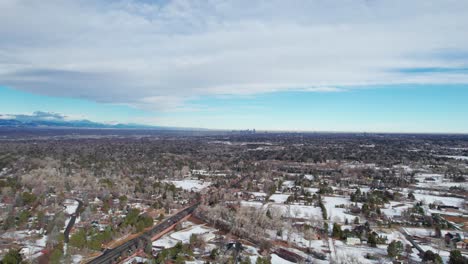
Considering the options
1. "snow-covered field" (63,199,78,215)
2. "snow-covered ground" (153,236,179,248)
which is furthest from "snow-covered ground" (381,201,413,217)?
"snow-covered field" (63,199,78,215)

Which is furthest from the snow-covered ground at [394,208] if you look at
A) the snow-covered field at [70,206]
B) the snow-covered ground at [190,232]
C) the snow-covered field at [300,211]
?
the snow-covered field at [70,206]

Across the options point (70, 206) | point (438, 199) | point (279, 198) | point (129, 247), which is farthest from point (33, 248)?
point (438, 199)

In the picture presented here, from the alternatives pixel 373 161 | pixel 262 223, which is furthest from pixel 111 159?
pixel 373 161

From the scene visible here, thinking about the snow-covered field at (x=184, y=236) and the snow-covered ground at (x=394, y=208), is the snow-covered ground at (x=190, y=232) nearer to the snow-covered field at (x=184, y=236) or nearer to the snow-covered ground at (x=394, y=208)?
the snow-covered field at (x=184, y=236)

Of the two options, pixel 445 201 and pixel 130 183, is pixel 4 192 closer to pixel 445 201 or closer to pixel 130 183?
pixel 130 183

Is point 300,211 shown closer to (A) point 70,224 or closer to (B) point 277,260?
(B) point 277,260

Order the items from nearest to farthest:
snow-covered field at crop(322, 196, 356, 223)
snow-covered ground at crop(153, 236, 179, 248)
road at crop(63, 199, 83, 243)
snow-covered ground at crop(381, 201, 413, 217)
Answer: snow-covered ground at crop(153, 236, 179, 248), road at crop(63, 199, 83, 243), snow-covered field at crop(322, 196, 356, 223), snow-covered ground at crop(381, 201, 413, 217)

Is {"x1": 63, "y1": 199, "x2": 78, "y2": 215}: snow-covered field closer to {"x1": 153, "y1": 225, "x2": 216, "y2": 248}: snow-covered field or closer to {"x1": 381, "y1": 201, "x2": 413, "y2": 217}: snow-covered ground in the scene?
{"x1": 153, "y1": 225, "x2": 216, "y2": 248}: snow-covered field

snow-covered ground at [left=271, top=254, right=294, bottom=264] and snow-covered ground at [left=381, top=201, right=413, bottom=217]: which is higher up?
snow-covered ground at [left=381, top=201, right=413, bottom=217]
